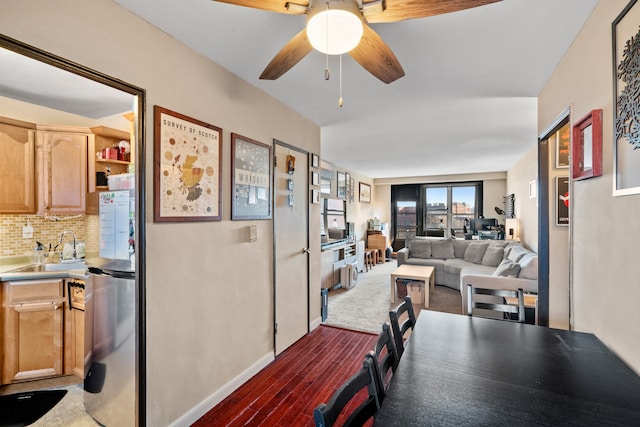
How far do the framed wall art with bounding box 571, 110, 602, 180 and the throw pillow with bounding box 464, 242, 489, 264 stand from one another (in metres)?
4.13

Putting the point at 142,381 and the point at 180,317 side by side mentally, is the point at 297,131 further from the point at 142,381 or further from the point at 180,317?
the point at 142,381

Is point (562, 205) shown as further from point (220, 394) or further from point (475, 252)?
point (475, 252)

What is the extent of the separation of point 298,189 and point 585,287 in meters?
2.32

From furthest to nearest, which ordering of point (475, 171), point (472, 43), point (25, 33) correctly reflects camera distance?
point (475, 171)
point (472, 43)
point (25, 33)

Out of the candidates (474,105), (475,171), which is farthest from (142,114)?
(475,171)

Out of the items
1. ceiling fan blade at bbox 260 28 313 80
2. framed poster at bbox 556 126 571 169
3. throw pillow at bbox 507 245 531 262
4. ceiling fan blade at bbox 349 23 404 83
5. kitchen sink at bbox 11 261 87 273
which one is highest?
ceiling fan blade at bbox 260 28 313 80

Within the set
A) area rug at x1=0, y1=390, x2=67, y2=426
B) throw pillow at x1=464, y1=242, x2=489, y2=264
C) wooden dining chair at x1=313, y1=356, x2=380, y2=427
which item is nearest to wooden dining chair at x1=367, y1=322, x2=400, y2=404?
wooden dining chair at x1=313, y1=356, x2=380, y2=427

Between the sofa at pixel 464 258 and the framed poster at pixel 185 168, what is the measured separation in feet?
9.86

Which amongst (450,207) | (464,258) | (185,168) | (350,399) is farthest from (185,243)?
(450,207)

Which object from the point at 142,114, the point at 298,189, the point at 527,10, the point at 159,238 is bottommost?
the point at 159,238

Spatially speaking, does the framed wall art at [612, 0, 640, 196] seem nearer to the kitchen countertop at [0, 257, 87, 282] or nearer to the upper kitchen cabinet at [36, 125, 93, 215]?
the kitchen countertop at [0, 257, 87, 282]

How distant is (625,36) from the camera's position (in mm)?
1149

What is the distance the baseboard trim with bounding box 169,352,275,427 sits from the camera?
1788 mm

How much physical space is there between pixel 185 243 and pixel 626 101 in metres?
2.25
